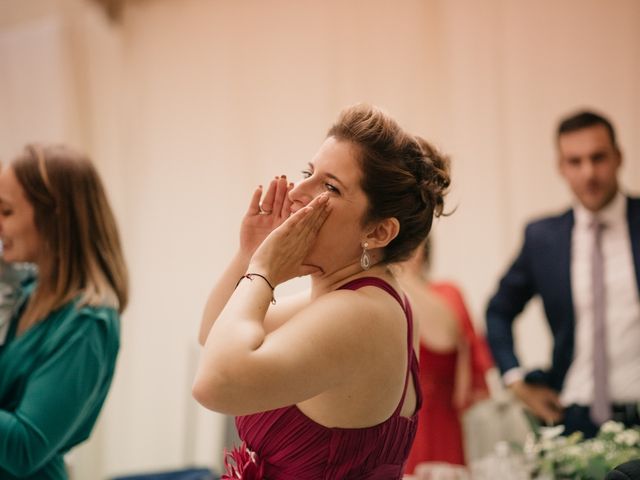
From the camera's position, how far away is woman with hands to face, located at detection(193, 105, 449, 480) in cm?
119

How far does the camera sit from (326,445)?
1.31 metres

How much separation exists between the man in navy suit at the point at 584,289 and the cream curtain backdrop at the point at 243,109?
1.00 m

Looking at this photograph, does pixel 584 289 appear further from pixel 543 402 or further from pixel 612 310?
pixel 543 402

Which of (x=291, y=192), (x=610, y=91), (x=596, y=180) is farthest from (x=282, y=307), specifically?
(x=610, y=91)

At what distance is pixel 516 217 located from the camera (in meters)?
3.83

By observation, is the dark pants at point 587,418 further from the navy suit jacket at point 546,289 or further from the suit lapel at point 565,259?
the suit lapel at point 565,259

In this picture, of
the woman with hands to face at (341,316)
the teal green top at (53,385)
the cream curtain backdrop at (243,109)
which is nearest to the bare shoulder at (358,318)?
the woman with hands to face at (341,316)

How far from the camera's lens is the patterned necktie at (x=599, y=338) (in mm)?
2426

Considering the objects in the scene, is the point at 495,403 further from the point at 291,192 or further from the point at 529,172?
the point at 291,192

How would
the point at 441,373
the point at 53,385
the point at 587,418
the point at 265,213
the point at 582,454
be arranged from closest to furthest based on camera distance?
the point at 265,213
the point at 53,385
the point at 582,454
the point at 587,418
the point at 441,373

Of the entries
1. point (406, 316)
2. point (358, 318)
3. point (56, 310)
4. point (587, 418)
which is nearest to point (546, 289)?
point (587, 418)

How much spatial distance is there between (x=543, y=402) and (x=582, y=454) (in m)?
0.81

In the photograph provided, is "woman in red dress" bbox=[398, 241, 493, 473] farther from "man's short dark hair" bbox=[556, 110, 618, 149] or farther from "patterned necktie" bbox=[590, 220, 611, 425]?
"man's short dark hair" bbox=[556, 110, 618, 149]

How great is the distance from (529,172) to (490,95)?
0.48 meters
